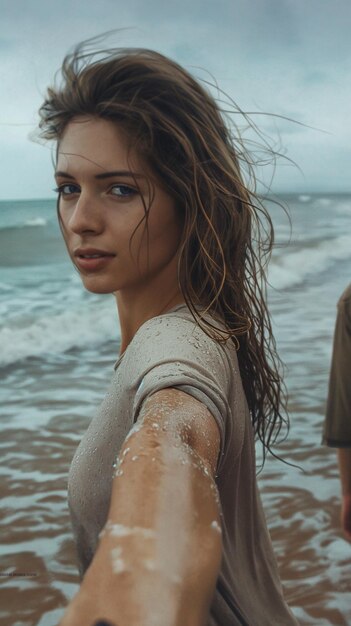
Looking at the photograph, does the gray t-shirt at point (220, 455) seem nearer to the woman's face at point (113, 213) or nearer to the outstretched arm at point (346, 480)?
the woman's face at point (113, 213)

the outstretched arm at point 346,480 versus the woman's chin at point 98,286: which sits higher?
the woman's chin at point 98,286

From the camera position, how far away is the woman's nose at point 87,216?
5.51 feet

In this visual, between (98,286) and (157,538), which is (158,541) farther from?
(98,286)

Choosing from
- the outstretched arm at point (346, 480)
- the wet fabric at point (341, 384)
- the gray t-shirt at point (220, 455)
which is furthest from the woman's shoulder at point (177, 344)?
the outstretched arm at point (346, 480)

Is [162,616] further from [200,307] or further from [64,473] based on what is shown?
[64,473]

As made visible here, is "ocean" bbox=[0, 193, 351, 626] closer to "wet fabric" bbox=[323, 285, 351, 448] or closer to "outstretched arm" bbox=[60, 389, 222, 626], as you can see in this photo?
"wet fabric" bbox=[323, 285, 351, 448]

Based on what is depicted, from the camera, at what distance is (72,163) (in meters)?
1.69

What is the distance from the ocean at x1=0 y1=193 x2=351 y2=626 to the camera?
3.84m

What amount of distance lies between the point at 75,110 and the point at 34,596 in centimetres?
265

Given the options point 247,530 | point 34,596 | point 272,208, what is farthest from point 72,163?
point 272,208

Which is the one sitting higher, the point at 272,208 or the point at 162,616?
the point at 162,616

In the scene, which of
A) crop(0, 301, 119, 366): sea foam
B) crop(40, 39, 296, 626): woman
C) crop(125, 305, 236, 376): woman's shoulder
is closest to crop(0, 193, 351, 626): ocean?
crop(0, 301, 119, 366): sea foam

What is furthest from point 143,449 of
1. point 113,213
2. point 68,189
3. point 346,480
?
point 346,480

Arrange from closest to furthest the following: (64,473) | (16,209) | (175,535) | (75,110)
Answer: (175,535) < (75,110) < (64,473) < (16,209)
